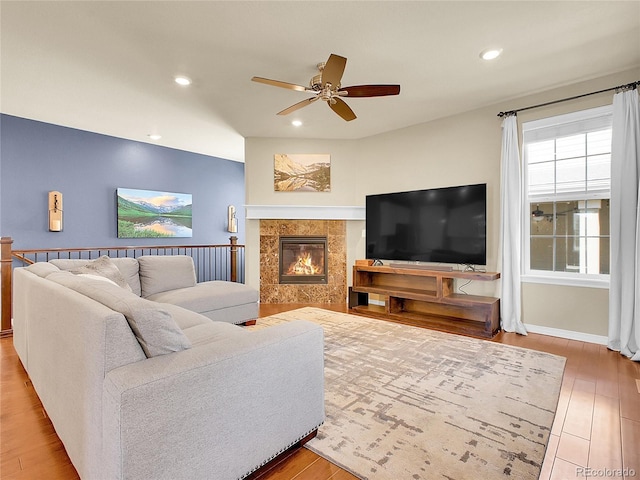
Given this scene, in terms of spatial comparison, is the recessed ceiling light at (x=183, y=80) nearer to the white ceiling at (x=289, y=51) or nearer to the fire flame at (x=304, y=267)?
the white ceiling at (x=289, y=51)

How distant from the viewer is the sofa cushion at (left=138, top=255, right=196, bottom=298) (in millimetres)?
3574

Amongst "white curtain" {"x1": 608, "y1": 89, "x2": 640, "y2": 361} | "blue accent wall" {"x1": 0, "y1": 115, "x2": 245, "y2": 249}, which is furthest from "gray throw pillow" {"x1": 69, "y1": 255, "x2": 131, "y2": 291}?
"white curtain" {"x1": 608, "y1": 89, "x2": 640, "y2": 361}

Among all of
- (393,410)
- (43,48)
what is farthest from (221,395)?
(43,48)

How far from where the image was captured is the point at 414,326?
3939mm

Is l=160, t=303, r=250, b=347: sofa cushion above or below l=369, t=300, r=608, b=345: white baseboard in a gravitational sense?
above

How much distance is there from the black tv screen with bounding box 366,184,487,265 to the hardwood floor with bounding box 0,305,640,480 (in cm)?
169

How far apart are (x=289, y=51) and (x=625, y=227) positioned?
349 cm

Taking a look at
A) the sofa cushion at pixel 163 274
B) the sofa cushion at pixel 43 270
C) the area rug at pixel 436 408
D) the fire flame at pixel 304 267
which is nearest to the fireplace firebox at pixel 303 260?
the fire flame at pixel 304 267

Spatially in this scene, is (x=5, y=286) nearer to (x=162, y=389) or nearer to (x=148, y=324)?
(x=148, y=324)

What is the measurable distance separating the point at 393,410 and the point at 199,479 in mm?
1231

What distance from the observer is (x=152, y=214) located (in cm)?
607

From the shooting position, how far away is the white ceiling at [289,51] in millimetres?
2309

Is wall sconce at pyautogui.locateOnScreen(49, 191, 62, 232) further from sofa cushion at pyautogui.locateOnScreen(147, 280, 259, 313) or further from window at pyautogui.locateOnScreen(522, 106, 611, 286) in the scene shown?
window at pyautogui.locateOnScreen(522, 106, 611, 286)

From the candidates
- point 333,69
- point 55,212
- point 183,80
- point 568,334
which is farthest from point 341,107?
point 55,212
